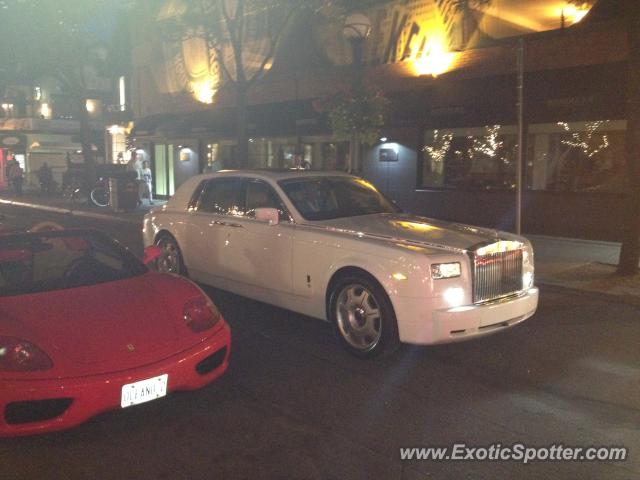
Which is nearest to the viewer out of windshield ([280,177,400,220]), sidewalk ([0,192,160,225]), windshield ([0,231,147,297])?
windshield ([0,231,147,297])

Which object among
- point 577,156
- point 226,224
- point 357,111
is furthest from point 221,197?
point 577,156

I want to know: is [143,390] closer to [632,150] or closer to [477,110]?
[632,150]

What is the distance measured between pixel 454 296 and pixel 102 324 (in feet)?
8.95

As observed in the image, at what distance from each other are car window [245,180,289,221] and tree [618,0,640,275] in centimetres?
573

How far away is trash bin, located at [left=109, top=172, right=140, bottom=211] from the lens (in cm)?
2008

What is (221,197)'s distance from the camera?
24.1ft

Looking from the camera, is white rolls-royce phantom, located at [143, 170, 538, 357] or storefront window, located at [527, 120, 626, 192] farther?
storefront window, located at [527, 120, 626, 192]

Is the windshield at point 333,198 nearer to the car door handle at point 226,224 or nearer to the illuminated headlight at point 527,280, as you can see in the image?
the car door handle at point 226,224

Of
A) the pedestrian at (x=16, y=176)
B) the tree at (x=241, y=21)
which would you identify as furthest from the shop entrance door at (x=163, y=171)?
the pedestrian at (x=16, y=176)

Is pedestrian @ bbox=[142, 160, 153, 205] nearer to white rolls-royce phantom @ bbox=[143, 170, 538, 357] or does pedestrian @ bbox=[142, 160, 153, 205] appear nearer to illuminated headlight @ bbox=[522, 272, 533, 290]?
white rolls-royce phantom @ bbox=[143, 170, 538, 357]

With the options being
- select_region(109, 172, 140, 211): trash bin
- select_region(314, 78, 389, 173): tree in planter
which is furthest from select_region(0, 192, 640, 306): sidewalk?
select_region(109, 172, 140, 211): trash bin

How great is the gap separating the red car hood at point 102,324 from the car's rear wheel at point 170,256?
10.9 feet

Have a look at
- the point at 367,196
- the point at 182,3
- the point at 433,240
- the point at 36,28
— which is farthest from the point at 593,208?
the point at 36,28

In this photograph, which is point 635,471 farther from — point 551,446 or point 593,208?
point 593,208
